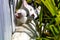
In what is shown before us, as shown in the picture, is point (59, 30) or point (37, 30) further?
point (37, 30)

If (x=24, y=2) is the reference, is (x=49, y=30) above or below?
below

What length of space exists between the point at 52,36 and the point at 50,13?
254 mm

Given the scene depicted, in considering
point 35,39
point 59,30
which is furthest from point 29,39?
point 59,30

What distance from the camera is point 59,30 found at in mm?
1578

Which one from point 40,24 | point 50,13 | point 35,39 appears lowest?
point 35,39

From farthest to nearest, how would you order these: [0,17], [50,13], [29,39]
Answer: [50,13]
[29,39]
[0,17]

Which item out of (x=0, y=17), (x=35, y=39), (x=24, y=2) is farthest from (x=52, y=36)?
(x=0, y=17)

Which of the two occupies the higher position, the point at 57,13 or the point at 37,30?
the point at 57,13

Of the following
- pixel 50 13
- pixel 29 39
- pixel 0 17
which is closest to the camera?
pixel 0 17

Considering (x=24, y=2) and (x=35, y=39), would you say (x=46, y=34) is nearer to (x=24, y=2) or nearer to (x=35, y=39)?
(x=35, y=39)

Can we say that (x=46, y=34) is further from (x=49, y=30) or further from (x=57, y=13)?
(x=57, y=13)

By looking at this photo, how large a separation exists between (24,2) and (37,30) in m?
0.34

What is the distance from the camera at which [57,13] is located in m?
1.63

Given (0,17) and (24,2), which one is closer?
(0,17)
